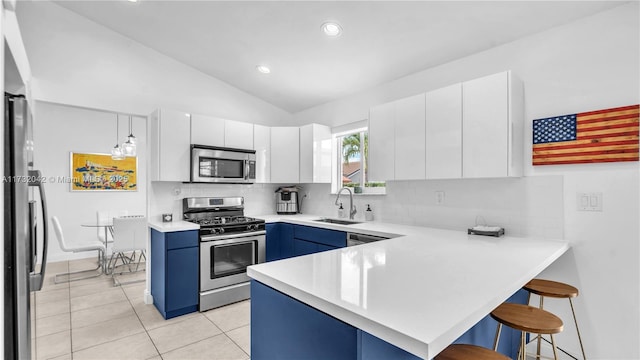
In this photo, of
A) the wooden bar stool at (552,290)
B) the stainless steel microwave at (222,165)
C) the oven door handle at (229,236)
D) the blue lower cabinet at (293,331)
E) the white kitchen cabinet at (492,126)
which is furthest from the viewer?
the stainless steel microwave at (222,165)

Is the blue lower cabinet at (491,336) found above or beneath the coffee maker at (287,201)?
beneath

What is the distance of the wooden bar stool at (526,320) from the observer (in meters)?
1.36

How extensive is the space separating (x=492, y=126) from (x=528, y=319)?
1345 millimetres

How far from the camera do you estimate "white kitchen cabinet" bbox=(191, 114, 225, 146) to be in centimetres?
344

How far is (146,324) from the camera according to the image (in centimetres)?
281

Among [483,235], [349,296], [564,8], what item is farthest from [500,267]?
[564,8]

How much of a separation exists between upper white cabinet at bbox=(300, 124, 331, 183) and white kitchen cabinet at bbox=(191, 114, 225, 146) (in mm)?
1020

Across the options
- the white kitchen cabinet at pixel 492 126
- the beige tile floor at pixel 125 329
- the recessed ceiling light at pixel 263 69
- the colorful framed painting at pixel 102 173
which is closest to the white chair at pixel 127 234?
the beige tile floor at pixel 125 329

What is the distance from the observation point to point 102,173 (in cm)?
538

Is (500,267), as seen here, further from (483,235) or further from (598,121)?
(598,121)

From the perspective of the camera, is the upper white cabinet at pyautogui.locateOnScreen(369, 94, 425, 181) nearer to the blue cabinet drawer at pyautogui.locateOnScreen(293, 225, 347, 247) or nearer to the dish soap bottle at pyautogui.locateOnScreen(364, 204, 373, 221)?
the dish soap bottle at pyautogui.locateOnScreen(364, 204, 373, 221)

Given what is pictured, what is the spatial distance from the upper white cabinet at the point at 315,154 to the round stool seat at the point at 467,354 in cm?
287

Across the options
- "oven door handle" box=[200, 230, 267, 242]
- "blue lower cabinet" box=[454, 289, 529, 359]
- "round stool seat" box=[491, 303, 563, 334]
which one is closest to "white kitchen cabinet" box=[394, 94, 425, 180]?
"blue lower cabinet" box=[454, 289, 529, 359]

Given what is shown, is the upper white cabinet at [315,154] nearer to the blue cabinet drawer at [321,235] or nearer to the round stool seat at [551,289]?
the blue cabinet drawer at [321,235]
